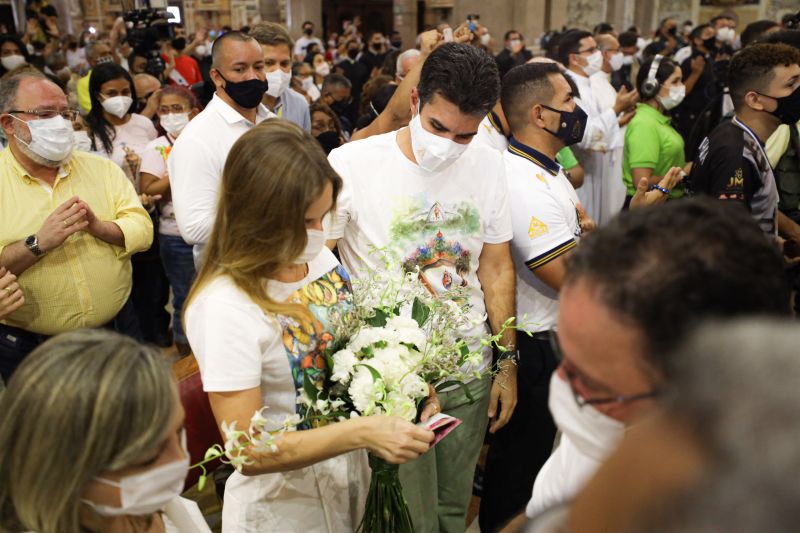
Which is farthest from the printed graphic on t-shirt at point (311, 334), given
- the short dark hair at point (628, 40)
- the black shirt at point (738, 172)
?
the short dark hair at point (628, 40)

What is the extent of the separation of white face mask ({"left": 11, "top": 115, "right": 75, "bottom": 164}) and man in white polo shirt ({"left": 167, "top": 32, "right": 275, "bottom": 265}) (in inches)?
22.2

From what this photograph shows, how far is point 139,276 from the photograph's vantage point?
5.11 metres

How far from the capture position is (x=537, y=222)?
9.31 ft

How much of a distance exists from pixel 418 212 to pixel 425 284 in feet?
0.86

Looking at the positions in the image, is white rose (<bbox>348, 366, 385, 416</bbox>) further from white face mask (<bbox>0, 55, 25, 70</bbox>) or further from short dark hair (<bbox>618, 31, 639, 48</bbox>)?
short dark hair (<bbox>618, 31, 639, 48</bbox>)

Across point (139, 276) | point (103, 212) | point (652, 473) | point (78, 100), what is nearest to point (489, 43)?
point (78, 100)

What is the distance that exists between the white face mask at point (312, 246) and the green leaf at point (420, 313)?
0.34 m

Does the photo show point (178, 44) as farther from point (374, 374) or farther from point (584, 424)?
point (584, 424)

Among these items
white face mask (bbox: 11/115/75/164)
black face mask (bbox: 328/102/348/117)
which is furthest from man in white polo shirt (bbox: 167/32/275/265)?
black face mask (bbox: 328/102/348/117)

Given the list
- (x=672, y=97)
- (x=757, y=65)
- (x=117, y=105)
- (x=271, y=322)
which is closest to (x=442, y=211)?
(x=271, y=322)

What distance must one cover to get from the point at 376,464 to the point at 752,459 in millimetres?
1594

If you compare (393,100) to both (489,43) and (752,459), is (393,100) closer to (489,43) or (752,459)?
(752,459)

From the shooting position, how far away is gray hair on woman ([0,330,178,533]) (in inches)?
51.9

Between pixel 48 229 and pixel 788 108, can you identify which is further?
pixel 788 108
